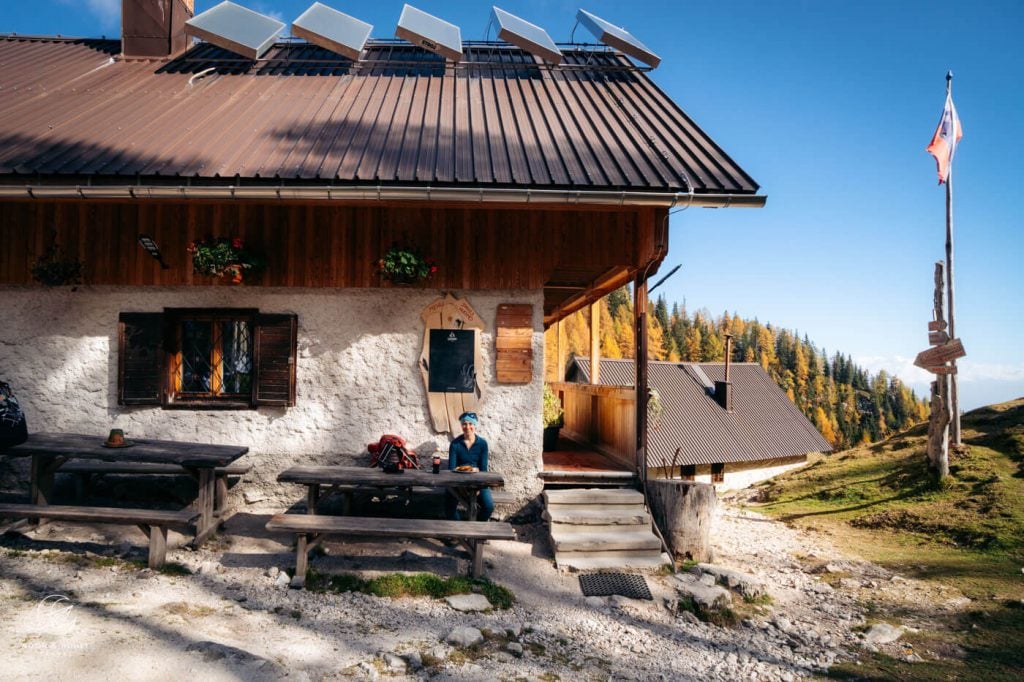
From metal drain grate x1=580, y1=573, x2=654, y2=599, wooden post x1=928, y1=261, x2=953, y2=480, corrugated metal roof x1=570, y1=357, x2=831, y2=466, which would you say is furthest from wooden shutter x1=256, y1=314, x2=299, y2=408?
corrugated metal roof x1=570, y1=357, x2=831, y2=466

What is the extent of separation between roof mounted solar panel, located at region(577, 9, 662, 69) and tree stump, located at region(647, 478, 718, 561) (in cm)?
729

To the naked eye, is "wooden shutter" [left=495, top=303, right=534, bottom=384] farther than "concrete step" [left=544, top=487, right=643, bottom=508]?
Yes

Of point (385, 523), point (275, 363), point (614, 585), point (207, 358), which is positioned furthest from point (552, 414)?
point (385, 523)

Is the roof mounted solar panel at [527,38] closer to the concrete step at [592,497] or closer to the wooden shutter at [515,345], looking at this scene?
the wooden shutter at [515,345]

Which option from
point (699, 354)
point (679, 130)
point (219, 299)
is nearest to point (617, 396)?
point (679, 130)

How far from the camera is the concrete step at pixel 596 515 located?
6.41 meters

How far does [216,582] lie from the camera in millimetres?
5074

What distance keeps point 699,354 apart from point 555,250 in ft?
239

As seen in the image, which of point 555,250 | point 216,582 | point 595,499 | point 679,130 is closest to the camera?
point 216,582

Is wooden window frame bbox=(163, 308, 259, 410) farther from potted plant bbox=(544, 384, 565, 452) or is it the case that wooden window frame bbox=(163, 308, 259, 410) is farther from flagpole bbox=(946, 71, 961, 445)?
flagpole bbox=(946, 71, 961, 445)

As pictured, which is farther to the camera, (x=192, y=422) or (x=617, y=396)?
(x=617, y=396)

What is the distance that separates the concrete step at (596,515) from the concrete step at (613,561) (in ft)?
1.26

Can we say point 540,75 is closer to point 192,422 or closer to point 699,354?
point 192,422

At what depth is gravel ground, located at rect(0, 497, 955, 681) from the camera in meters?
3.71
